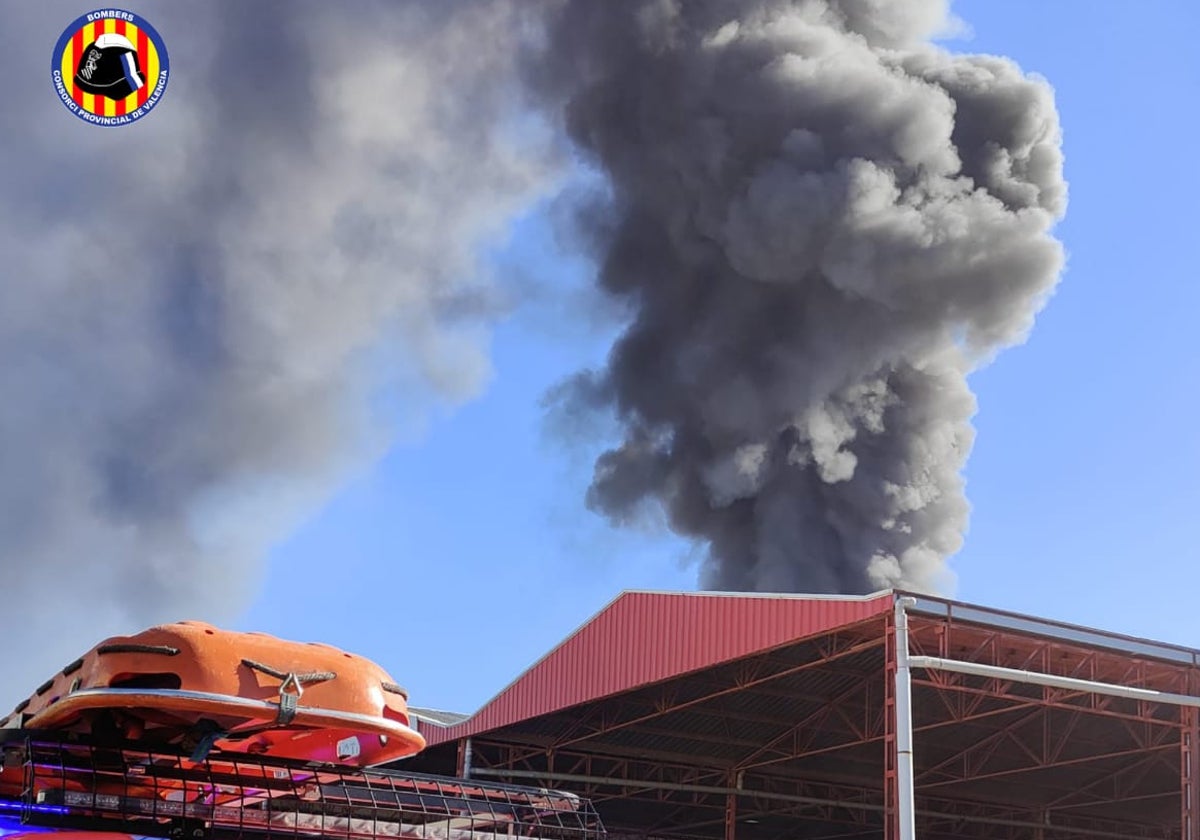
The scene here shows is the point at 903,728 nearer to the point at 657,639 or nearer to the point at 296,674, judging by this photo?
the point at 657,639

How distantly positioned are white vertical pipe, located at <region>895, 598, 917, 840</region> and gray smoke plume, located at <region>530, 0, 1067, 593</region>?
1598 centimetres

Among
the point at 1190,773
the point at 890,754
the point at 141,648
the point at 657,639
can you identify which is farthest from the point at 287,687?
the point at 1190,773

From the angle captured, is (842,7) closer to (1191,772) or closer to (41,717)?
(1191,772)

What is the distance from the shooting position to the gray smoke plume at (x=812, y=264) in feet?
121

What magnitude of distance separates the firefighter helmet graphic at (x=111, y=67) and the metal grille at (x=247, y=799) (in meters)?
13.0

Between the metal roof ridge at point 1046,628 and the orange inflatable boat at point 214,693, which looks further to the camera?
the metal roof ridge at point 1046,628

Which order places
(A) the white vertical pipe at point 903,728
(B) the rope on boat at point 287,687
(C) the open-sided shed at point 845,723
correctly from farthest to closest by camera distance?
(C) the open-sided shed at point 845,723, (A) the white vertical pipe at point 903,728, (B) the rope on boat at point 287,687

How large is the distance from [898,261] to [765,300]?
551 cm

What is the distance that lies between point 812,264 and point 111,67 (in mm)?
21417

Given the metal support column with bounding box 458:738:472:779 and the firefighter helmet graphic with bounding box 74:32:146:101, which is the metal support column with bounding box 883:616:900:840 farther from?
the firefighter helmet graphic with bounding box 74:32:146:101

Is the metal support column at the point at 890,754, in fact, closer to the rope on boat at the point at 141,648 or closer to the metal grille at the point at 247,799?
the metal grille at the point at 247,799

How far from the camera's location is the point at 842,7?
4506 cm

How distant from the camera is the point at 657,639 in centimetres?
2472

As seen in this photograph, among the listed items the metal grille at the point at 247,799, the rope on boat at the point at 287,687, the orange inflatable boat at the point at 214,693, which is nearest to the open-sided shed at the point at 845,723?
the metal grille at the point at 247,799
